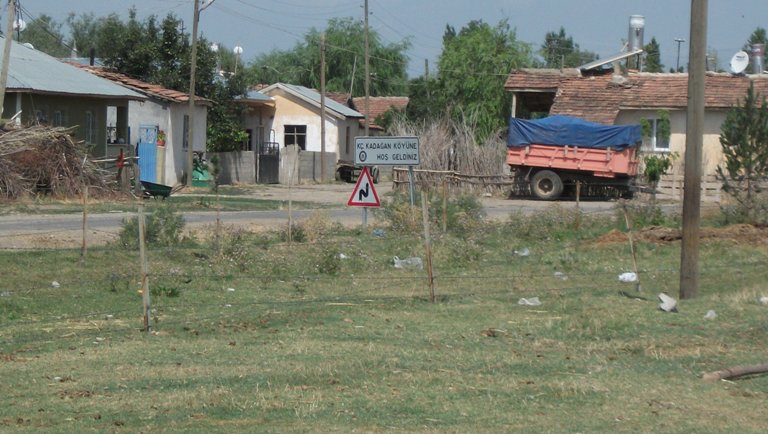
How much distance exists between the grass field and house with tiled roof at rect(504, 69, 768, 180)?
79.7 feet

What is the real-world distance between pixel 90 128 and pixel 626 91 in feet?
74.0

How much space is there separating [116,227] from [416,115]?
42735 mm

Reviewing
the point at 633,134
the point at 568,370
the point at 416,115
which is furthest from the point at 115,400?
the point at 416,115

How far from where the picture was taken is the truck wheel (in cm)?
4078

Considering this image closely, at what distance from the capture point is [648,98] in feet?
150

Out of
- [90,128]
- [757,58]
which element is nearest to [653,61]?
[757,58]

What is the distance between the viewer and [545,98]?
5156 cm

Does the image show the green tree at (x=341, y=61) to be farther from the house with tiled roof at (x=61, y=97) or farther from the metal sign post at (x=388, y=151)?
the metal sign post at (x=388, y=151)

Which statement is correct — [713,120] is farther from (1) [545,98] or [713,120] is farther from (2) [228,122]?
(2) [228,122]

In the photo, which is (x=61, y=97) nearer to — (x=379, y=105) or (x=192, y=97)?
(x=192, y=97)

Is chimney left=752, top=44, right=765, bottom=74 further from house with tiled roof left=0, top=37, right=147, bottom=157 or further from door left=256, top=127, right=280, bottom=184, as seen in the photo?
house with tiled roof left=0, top=37, right=147, bottom=157

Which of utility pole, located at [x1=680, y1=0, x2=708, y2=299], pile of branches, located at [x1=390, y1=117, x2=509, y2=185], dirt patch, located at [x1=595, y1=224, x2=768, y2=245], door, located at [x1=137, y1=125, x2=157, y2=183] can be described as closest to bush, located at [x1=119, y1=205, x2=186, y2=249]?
dirt patch, located at [x1=595, y1=224, x2=768, y2=245]

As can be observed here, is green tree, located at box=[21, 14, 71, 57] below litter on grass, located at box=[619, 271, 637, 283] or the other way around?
the other way around

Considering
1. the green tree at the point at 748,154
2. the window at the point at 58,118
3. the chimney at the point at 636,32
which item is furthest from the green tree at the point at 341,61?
the green tree at the point at 748,154
